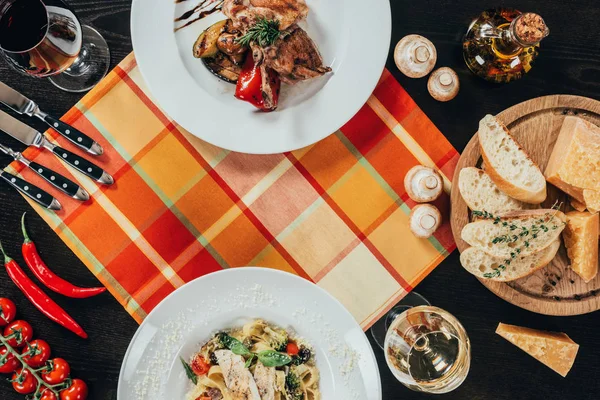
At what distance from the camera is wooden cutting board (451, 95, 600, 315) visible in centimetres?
223

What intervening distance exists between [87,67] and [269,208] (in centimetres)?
101

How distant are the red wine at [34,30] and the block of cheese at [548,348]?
2202mm

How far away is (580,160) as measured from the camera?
2.12 m

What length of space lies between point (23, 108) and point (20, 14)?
1.51ft

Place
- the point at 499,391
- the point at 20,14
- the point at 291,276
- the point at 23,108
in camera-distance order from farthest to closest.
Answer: the point at 499,391 < the point at 23,108 < the point at 291,276 < the point at 20,14

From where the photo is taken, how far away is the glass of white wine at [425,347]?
83.5 inches

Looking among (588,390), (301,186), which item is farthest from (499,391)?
(301,186)

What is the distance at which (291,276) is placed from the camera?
2.09m

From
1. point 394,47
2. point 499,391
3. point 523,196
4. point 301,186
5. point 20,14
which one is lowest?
point 499,391

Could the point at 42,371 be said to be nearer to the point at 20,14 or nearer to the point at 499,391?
the point at 20,14

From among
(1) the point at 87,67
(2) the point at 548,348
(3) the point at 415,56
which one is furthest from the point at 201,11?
(2) the point at 548,348

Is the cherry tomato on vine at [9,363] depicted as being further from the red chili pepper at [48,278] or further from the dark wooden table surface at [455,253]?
the red chili pepper at [48,278]

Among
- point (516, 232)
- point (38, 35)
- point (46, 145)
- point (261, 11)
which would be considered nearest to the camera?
point (38, 35)

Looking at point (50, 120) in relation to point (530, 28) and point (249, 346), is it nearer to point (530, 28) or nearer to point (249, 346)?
point (249, 346)
